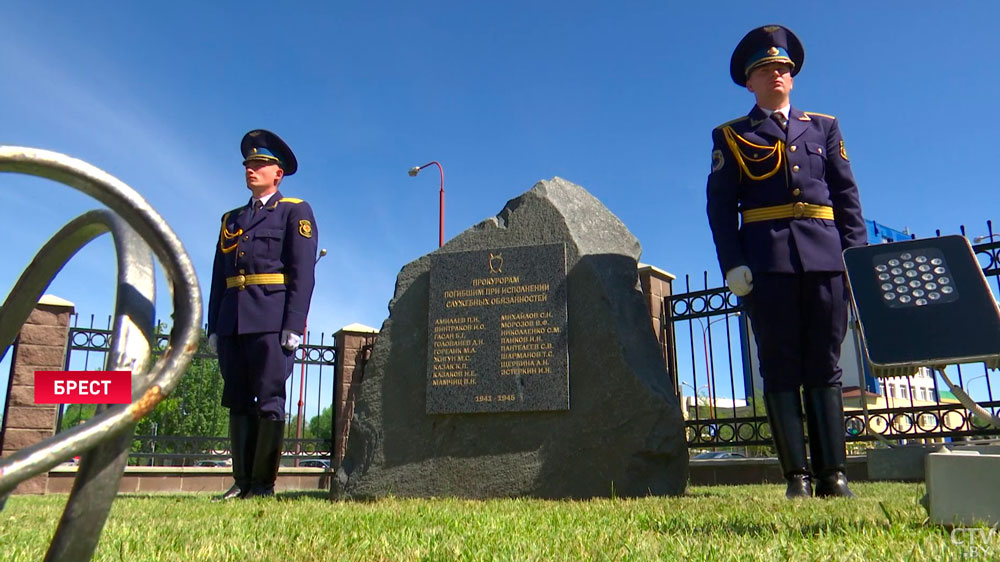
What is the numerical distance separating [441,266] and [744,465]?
364 cm

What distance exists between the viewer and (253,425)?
4.86 meters

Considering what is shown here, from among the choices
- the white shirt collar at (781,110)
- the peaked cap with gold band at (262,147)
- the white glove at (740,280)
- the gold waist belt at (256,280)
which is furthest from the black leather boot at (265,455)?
the white shirt collar at (781,110)

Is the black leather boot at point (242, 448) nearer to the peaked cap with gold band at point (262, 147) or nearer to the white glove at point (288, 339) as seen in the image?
the white glove at point (288, 339)

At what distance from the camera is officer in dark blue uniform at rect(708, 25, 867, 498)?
12.3 feet

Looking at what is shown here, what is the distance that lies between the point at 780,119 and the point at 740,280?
0.96 metres

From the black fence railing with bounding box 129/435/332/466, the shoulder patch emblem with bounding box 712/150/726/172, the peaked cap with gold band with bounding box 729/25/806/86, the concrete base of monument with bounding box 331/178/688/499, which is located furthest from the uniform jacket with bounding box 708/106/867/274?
the black fence railing with bounding box 129/435/332/466

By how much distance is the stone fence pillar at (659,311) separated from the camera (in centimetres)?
752

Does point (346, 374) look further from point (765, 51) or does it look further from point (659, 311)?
point (765, 51)

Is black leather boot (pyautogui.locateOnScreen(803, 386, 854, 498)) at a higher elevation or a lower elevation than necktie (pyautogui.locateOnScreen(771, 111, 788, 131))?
lower

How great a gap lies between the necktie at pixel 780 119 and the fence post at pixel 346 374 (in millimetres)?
5820

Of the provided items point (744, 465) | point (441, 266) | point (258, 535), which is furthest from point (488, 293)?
point (744, 465)

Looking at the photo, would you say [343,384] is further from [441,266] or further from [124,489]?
[441,266]

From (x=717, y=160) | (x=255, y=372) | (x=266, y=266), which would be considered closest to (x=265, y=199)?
(x=266, y=266)

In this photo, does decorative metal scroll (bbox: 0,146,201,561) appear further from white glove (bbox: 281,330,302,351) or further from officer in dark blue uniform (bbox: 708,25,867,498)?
white glove (bbox: 281,330,302,351)
